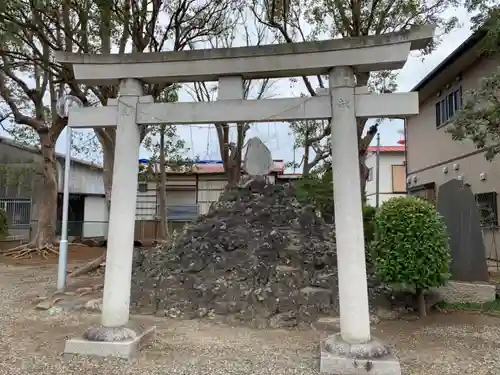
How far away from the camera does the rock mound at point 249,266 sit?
636 centimetres

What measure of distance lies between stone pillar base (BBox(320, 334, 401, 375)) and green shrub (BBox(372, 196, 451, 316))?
1.82 metres

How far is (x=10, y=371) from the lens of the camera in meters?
4.16

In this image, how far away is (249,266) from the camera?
7047mm

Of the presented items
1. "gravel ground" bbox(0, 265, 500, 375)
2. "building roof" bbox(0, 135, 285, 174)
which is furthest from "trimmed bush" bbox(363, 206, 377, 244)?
"building roof" bbox(0, 135, 285, 174)

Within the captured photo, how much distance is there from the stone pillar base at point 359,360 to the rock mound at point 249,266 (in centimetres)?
186

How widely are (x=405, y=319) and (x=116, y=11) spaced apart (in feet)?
28.0

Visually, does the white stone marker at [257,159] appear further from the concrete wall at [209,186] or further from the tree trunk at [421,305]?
the concrete wall at [209,186]

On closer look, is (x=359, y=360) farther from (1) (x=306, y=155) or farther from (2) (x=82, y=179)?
(2) (x=82, y=179)

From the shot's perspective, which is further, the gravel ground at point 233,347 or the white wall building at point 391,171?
the white wall building at point 391,171

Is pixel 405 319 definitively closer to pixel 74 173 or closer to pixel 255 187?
pixel 255 187

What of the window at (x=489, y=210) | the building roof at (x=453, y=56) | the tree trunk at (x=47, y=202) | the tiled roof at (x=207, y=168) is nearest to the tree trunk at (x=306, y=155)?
the tiled roof at (x=207, y=168)

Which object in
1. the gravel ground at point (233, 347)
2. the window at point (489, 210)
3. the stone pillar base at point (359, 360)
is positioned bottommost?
the gravel ground at point (233, 347)

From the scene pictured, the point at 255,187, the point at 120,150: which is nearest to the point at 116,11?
the point at 255,187

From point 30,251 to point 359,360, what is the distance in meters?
12.8
